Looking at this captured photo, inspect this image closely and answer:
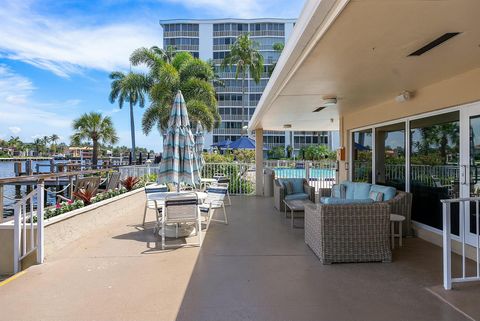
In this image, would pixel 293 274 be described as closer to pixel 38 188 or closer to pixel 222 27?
pixel 38 188

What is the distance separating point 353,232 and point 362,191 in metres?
2.43

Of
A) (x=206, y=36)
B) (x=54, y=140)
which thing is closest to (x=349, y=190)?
(x=206, y=36)

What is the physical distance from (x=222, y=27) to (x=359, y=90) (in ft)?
132

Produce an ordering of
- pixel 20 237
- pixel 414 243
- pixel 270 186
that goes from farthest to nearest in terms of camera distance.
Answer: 1. pixel 270 186
2. pixel 414 243
3. pixel 20 237

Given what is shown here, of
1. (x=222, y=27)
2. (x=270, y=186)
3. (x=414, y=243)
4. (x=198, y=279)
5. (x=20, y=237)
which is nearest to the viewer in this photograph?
(x=198, y=279)

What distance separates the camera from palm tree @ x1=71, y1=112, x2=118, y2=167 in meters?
25.9

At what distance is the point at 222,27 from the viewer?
42.3 m

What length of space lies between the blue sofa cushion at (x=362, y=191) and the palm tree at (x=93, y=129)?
2385 centimetres

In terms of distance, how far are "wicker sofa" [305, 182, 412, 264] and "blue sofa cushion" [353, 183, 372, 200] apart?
201 centimetres

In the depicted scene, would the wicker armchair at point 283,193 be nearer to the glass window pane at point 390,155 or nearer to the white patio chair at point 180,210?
the glass window pane at point 390,155

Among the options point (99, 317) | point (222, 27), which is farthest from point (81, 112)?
point (99, 317)

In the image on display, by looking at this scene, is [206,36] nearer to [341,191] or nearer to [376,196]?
[341,191]

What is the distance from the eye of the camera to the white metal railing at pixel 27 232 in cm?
418

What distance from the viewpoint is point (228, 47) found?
42.0 m
